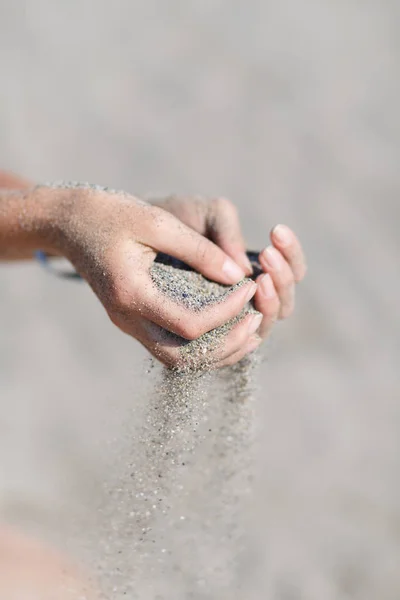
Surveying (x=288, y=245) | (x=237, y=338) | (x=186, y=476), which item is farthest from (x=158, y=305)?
(x=186, y=476)

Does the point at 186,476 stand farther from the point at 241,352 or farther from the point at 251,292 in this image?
the point at 251,292

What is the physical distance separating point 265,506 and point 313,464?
290mm

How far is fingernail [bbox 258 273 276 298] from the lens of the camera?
1501mm

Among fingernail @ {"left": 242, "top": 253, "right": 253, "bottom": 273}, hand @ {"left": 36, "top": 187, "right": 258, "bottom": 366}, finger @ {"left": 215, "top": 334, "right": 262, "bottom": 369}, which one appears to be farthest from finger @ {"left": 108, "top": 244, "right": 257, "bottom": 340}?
fingernail @ {"left": 242, "top": 253, "right": 253, "bottom": 273}

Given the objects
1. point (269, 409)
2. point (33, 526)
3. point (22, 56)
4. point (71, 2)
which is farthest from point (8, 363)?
point (71, 2)

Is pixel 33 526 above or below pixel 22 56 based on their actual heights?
below

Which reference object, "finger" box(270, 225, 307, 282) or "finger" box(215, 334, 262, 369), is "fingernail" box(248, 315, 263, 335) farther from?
"finger" box(270, 225, 307, 282)

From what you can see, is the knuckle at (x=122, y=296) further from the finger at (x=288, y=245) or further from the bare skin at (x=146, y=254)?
the finger at (x=288, y=245)

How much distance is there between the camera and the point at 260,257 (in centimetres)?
155

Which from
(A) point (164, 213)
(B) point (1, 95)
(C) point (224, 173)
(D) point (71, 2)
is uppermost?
(D) point (71, 2)

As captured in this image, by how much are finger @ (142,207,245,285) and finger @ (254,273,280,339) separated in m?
0.05

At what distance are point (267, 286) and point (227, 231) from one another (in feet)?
0.66

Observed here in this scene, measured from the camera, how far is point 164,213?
1389 mm

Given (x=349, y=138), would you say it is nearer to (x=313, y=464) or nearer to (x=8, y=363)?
(x=313, y=464)
